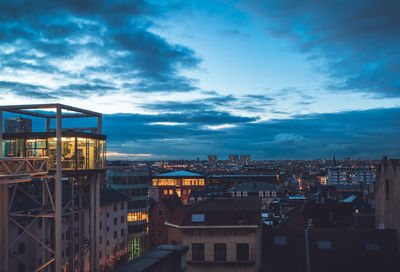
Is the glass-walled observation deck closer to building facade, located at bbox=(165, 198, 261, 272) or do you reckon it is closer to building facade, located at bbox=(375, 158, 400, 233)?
building facade, located at bbox=(165, 198, 261, 272)

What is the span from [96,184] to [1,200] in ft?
24.6

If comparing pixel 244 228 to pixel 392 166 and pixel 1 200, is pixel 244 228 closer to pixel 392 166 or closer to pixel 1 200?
pixel 392 166

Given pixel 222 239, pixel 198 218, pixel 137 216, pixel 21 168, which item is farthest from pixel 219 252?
pixel 137 216

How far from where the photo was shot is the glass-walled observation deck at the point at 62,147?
2869 cm

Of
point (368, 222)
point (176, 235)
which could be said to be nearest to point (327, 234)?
point (176, 235)

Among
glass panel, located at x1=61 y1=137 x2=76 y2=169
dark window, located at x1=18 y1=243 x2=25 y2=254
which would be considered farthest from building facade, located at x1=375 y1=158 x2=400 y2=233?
dark window, located at x1=18 y1=243 x2=25 y2=254

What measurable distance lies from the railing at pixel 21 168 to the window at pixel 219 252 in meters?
16.4

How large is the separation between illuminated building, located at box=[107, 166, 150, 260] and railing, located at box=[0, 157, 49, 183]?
66529mm

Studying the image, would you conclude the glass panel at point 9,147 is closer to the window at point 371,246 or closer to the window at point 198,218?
the window at point 198,218

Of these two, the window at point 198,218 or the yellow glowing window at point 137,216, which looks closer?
the window at point 198,218

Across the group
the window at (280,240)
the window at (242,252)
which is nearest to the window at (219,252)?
the window at (242,252)

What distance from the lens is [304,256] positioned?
1384 inches

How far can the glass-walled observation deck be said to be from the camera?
94.1 ft

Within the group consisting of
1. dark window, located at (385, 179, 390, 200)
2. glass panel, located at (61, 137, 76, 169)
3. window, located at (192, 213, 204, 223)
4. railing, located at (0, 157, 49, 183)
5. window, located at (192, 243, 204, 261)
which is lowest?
window, located at (192, 243, 204, 261)
